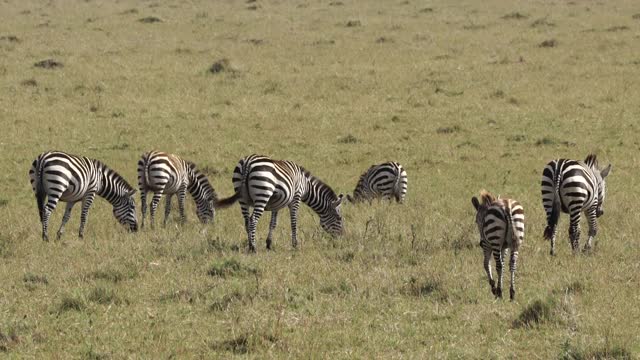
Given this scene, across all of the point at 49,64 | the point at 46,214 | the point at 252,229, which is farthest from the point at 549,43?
the point at 46,214

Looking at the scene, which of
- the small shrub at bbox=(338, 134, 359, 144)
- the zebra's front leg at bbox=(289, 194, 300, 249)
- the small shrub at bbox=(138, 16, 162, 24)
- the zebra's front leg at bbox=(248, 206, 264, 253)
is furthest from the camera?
the small shrub at bbox=(138, 16, 162, 24)

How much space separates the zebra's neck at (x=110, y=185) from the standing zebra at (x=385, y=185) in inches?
181

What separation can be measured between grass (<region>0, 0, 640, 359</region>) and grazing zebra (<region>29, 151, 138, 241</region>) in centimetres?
38

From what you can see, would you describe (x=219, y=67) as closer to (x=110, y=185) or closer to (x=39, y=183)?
(x=110, y=185)

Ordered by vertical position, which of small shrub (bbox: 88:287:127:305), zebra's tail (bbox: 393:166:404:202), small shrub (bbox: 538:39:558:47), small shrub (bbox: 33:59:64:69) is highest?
small shrub (bbox: 538:39:558:47)

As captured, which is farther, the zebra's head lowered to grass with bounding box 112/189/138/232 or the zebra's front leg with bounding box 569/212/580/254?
the zebra's head lowered to grass with bounding box 112/189/138/232

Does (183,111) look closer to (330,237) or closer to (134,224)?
(134,224)

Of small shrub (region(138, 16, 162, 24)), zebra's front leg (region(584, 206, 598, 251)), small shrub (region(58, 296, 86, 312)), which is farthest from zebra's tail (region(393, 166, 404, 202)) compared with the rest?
small shrub (region(138, 16, 162, 24))

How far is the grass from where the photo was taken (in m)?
9.32

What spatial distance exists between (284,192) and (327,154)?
8.14 metres

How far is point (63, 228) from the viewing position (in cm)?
1556

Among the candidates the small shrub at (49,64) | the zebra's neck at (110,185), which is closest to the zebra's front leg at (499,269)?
the zebra's neck at (110,185)

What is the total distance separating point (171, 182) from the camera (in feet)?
54.6

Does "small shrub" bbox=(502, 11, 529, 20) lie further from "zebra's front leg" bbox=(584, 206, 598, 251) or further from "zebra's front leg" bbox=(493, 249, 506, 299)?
"zebra's front leg" bbox=(493, 249, 506, 299)
